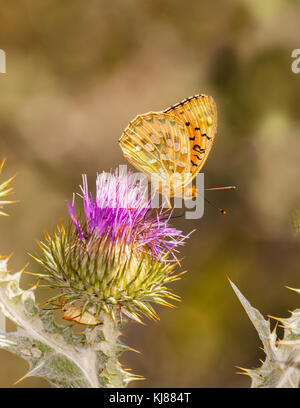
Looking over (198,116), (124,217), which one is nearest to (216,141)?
(198,116)

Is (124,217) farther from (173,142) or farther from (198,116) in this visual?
(198,116)

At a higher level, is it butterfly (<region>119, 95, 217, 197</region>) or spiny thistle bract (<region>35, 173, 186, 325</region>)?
butterfly (<region>119, 95, 217, 197</region>)

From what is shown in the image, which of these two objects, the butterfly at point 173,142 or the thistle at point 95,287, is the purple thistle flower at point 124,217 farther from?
the butterfly at point 173,142

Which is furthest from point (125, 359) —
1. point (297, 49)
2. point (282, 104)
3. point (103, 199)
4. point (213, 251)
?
point (297, 49)

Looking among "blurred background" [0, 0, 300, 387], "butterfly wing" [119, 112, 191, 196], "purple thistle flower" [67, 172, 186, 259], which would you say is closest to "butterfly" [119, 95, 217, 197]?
"butterfly wing" [119, 112, 191, 196]

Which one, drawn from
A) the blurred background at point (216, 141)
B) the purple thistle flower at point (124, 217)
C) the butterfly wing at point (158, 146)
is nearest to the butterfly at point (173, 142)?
the butterfly wing at point (158, 146)

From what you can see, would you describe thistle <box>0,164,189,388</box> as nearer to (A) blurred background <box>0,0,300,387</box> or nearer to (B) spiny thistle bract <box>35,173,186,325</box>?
(B) spiny thistle bract <box>35,173,186,325</box>
